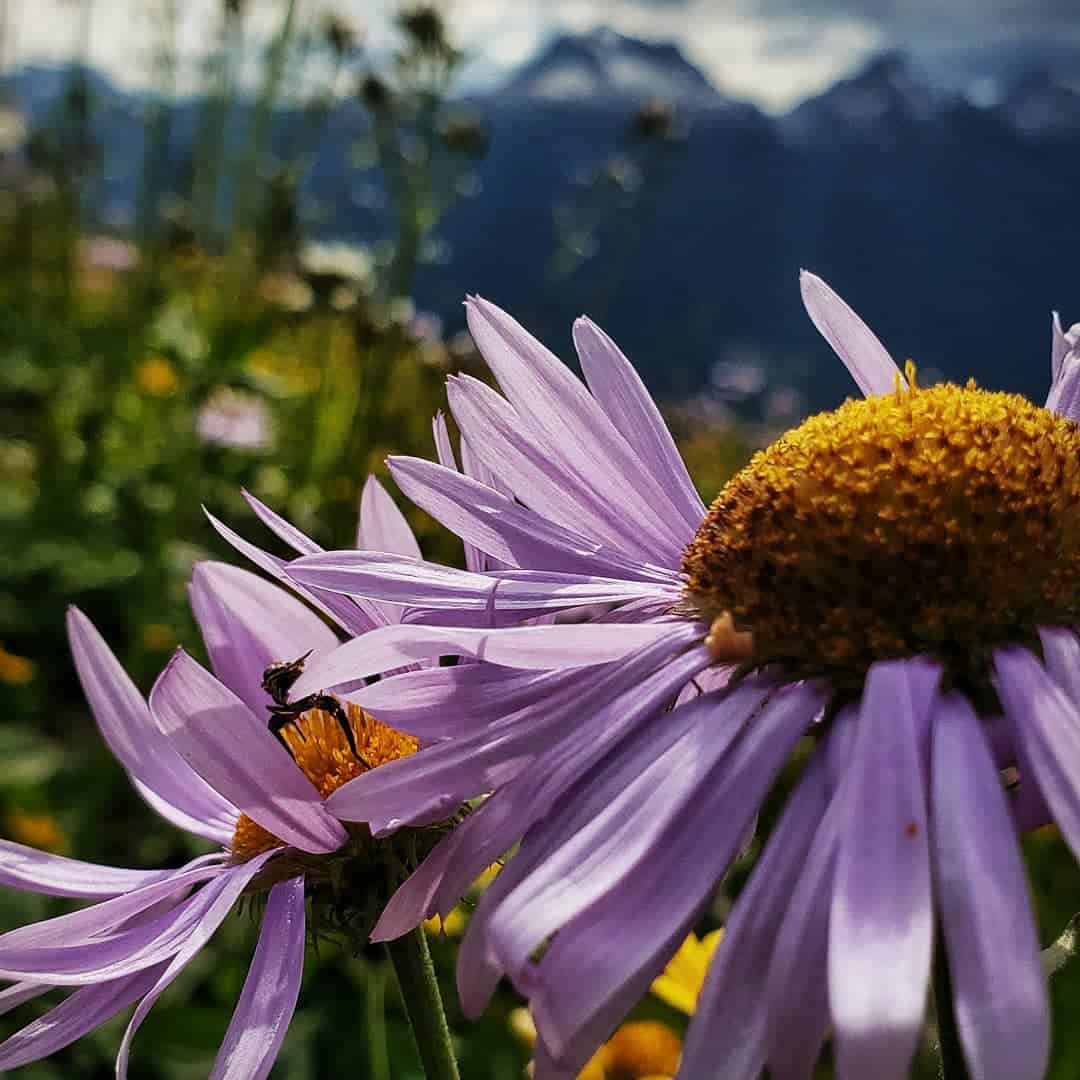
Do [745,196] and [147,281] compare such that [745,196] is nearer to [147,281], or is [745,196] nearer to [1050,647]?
[147,281]

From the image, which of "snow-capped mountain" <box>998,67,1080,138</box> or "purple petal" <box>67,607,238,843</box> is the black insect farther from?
"snow-capped mountain" <box>998,67,1080,138</box>

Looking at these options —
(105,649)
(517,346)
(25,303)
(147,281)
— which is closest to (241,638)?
(105,649)

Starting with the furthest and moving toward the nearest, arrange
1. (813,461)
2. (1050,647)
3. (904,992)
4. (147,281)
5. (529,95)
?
(529,95), (147,281), (813,461), (1050,647), (904,992)

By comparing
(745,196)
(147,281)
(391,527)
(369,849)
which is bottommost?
(369,849)

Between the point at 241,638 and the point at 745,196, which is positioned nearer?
the point at 241,638

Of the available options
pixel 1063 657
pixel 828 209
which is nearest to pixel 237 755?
pixel 1063 657

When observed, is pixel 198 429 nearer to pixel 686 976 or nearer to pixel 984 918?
pixel 686 976

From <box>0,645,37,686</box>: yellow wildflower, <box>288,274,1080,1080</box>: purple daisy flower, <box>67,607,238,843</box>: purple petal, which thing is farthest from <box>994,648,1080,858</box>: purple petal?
<box>0,645,37,686</box>: yellow wildflower
